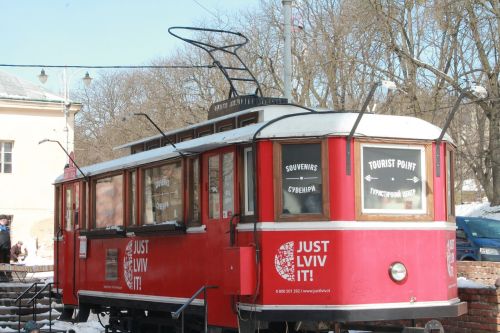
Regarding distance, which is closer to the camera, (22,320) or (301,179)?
(301,179)

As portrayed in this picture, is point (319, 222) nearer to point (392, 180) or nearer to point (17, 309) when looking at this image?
point (392, 180)

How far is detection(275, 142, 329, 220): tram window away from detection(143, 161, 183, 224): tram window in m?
2.00

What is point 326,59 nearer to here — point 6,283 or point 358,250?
point 6,283

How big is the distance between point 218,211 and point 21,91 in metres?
29.8

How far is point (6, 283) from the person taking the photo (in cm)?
1889

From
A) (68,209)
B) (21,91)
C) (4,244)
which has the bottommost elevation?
(4,244)

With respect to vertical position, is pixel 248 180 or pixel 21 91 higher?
pixel 21 91

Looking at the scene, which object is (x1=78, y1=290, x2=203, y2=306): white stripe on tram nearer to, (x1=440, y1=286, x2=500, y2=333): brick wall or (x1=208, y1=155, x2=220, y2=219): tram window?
(x1=208, y1=155, x2=220, y2=219): tram window

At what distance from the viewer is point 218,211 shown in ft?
30.8

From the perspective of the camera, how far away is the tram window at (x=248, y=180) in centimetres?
883

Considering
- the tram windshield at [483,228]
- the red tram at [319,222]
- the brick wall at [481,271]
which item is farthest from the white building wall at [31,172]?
the red tram at [319,222]

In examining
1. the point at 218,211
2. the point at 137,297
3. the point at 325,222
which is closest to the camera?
the point at 325,222

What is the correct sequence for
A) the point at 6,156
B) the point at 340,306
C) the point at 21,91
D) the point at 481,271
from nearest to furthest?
1. the point at 340,306
2. the point at 481,271
3. the point at 6,156
4. the point at 21,91

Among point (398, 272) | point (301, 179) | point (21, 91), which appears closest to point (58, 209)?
point (301, 179)
